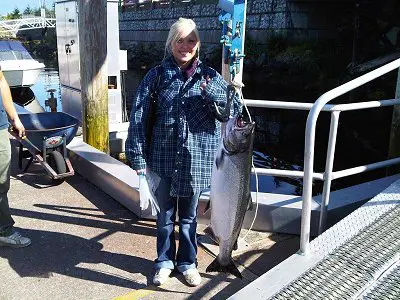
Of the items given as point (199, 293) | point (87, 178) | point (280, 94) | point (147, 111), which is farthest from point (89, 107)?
point (280, 94)

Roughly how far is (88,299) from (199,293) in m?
0.85

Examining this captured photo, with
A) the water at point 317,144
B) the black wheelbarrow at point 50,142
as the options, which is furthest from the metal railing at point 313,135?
the water at point 317,144

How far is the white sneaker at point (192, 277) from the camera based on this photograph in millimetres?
3350

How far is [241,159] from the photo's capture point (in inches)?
115

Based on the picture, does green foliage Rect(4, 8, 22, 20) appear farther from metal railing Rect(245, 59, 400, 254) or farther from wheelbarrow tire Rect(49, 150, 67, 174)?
metal railing Rect(245, 59, 400, 254)

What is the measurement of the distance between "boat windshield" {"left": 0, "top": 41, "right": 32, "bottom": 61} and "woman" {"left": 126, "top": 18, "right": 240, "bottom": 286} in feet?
40.3

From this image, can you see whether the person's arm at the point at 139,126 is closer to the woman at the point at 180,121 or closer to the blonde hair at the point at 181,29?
the woman at the point at 180,121

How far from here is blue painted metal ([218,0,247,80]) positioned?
317cm

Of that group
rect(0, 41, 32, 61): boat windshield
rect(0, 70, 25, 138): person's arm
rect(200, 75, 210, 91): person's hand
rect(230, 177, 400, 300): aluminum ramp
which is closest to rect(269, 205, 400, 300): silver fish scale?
rect(230, 177, 400, 300): aluminum ramp

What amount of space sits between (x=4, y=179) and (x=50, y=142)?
1.68 meters

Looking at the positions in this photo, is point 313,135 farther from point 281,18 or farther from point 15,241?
point 281,18

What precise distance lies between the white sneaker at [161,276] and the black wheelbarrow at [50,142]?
2429mm

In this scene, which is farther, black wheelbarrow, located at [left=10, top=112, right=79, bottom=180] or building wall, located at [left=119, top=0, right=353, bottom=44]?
building wall, located at [left=119, top=0, right=353, bottom=44]

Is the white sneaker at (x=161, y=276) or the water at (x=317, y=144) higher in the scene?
the white sneaker at (x=161, y=276)
